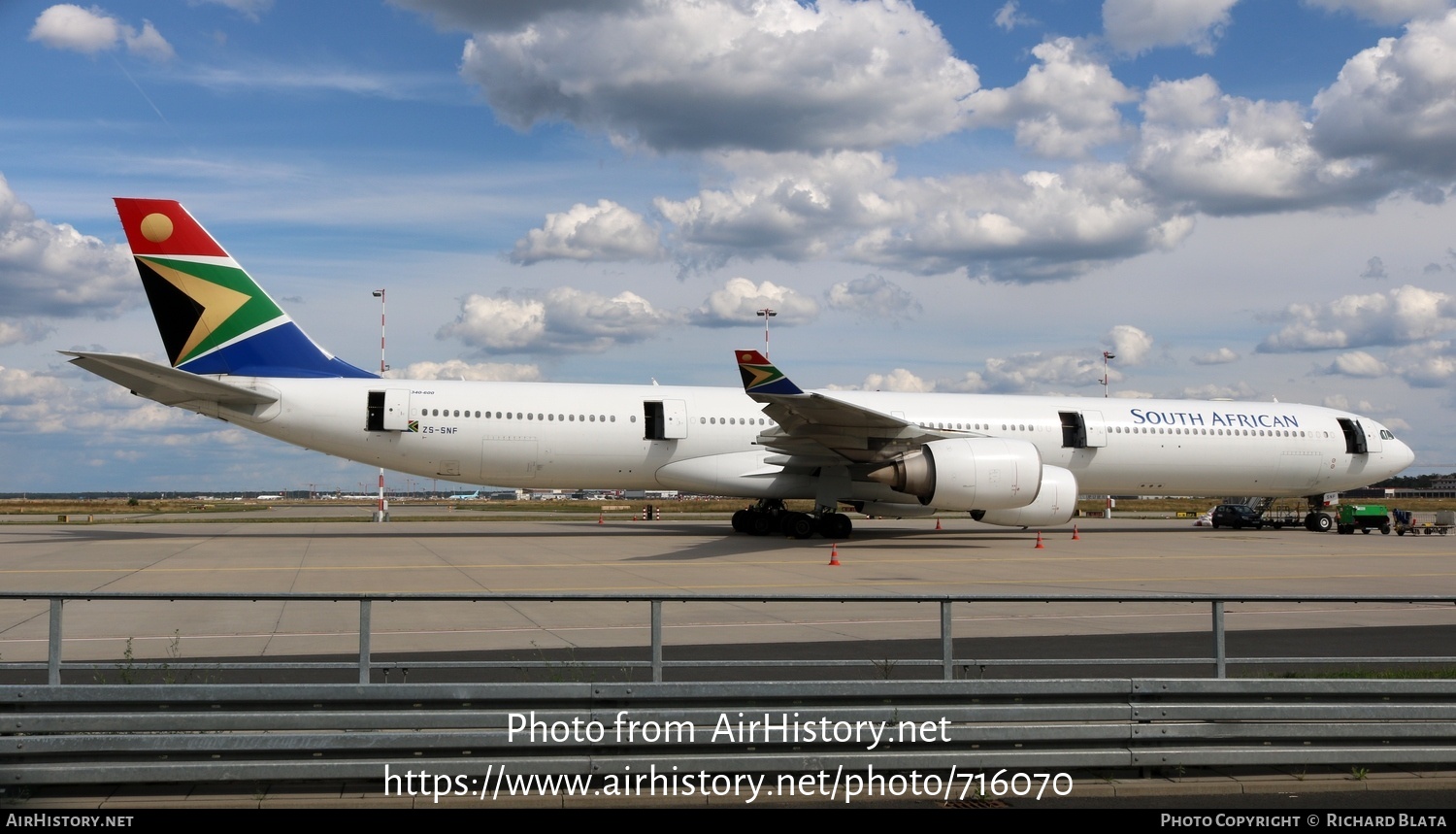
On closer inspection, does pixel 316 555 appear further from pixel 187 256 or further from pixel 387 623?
pixel 387 623

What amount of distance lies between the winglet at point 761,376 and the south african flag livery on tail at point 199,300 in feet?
34.7

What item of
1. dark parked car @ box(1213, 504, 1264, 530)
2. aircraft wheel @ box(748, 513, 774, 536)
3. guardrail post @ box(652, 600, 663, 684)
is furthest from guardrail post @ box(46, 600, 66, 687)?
dark parked car @ box(1213, 504, 1264, 530)

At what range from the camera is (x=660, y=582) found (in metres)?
16.0

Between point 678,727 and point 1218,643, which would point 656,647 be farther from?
point 1218,643

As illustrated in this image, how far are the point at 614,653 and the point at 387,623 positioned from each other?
3556mm

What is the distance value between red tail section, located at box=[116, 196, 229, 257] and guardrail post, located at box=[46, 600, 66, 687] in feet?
63.8

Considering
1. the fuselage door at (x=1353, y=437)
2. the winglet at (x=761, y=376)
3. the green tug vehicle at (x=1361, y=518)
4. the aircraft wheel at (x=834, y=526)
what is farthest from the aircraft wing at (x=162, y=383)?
the green tug vehicle at (x=1361, y=518)

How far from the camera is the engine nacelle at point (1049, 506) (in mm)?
23406

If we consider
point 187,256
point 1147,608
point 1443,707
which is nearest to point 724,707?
point 1443,707

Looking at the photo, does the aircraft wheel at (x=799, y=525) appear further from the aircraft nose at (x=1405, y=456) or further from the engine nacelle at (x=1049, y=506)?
the aircraft nose at (x=1405, y=456)

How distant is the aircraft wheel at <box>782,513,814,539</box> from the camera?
2494cm

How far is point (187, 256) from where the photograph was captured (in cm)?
2319

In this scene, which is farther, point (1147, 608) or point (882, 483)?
point (882, 483)
